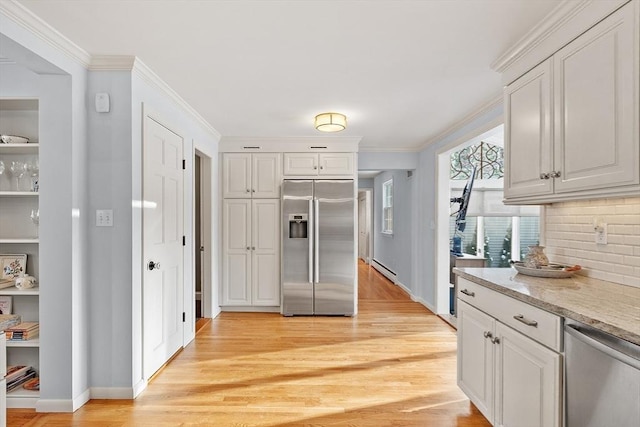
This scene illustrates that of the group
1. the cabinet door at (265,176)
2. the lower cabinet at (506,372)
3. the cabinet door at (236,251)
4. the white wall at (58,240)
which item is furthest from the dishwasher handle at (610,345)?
the cabinet door at (236,251)

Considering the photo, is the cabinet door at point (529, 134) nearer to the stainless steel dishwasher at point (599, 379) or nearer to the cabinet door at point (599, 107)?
the cabinet door at point (599, 107)


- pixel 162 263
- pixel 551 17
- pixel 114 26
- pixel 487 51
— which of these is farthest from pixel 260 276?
pixel 551 17

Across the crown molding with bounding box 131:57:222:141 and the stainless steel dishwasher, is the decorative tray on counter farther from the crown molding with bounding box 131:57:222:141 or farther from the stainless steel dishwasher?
the crown molding with bounding box 131:57:222:141

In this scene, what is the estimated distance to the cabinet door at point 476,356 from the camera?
1.92 metres

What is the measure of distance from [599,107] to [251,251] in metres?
3.86

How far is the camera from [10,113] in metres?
2.42

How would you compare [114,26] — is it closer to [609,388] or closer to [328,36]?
[328,36]

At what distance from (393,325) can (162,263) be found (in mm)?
2678

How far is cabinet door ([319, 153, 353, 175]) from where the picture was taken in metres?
4.48

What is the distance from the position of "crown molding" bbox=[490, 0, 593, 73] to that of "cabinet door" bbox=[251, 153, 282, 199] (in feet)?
9.50

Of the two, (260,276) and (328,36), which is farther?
(260,276)

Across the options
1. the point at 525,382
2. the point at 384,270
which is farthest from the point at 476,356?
the point at 384,270

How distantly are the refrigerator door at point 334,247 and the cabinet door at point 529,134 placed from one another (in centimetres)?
231

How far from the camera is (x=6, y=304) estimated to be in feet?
7.81
